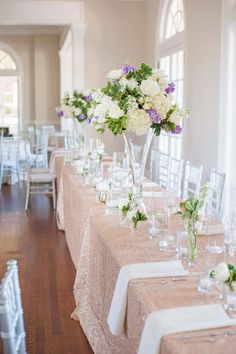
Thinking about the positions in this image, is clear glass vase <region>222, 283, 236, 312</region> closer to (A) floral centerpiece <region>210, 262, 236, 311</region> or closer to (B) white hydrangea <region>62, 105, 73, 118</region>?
(A) floral centerpiece <region>210, 262, 236, 311</region>

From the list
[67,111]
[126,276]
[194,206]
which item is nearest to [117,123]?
→ [194,206]

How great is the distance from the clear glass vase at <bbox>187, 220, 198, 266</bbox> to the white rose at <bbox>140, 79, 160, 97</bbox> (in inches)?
32.8

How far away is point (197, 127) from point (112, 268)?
3.99 metres

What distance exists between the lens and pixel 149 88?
2.94 m

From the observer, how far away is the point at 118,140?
31.4ft

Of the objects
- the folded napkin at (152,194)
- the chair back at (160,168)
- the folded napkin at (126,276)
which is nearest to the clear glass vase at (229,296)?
the folded napkin at (126,276)

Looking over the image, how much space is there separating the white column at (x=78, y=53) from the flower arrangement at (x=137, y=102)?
634 cm

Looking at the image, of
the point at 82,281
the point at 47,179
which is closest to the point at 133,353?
the point at 82,281

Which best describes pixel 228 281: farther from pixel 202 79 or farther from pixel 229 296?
pixel 202 79

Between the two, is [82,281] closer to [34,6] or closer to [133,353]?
[133,353]

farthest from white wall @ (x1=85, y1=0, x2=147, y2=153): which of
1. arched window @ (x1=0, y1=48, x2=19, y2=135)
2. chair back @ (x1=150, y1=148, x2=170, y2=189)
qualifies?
arched window @ (x1=0, y1=48, x2=19, y2=135)

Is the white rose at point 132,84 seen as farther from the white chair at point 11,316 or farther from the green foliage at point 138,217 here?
the white chair at point 11,316

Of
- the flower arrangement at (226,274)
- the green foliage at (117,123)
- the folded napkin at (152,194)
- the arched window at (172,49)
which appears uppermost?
the arched window at (172,49)

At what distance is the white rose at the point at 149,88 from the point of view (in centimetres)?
294
